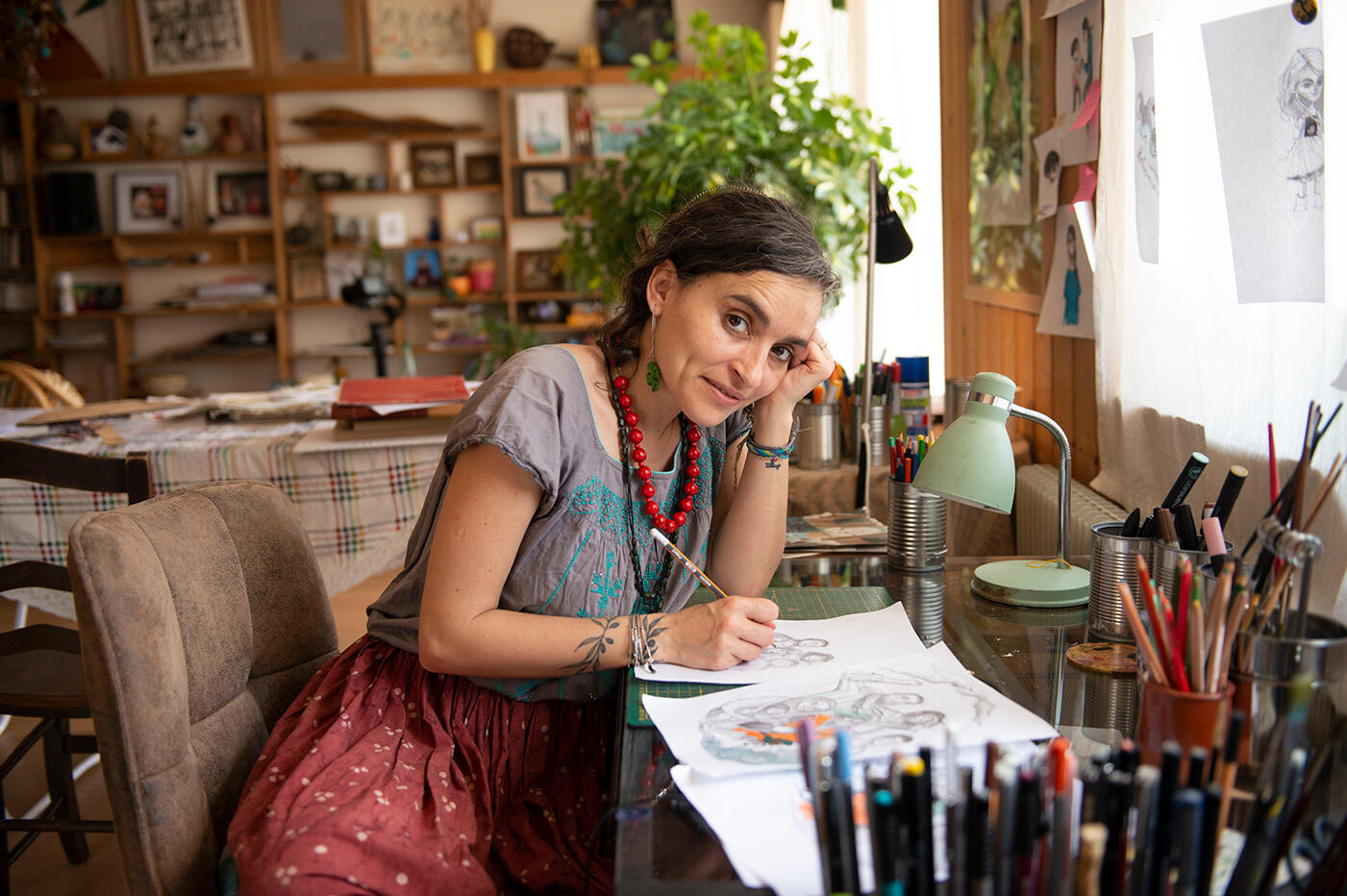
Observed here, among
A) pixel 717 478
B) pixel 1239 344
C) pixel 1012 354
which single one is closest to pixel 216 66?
pixel 1012 354

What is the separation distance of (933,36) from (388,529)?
2475 mm

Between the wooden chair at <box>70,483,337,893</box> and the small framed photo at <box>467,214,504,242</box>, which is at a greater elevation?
the small framed photo at <box>467,214,504,242</box>

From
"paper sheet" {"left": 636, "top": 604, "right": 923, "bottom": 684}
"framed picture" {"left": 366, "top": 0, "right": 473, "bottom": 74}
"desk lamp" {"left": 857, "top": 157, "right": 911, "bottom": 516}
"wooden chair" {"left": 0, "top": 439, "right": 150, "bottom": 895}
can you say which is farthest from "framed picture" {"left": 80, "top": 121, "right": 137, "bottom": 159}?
"paper sheet" {"left": 636, "top": 604, "right": 923, "bottom": 684}

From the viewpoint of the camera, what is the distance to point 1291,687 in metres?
0.78

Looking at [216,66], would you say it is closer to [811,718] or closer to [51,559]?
[51,559]

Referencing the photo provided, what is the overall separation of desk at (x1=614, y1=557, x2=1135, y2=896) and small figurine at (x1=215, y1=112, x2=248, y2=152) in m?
5.85

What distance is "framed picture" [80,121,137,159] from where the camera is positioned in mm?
6320

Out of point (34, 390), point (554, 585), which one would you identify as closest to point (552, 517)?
point (554, 585)

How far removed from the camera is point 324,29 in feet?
20.9

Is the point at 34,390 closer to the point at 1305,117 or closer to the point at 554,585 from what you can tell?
the point at 554,585

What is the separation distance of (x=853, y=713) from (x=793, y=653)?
199 millimetres

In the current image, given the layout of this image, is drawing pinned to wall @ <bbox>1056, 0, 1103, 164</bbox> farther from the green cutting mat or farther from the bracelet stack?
the bracelet stack

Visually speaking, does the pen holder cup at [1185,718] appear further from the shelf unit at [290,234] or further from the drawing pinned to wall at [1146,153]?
the shelf unit at [290,234]

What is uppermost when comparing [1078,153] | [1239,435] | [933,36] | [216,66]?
[216,66]
